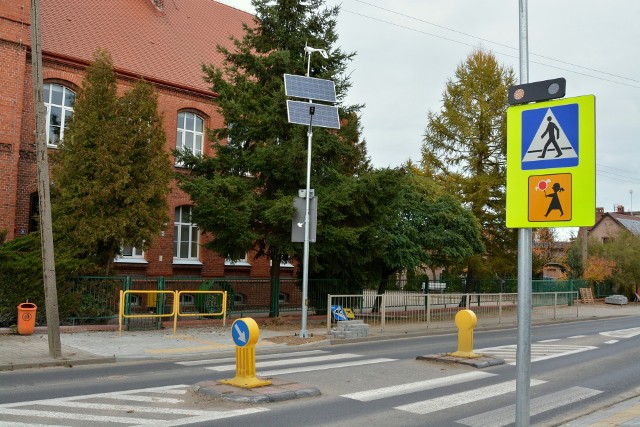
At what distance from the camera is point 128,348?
13750 mm

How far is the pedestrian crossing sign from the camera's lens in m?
4.05

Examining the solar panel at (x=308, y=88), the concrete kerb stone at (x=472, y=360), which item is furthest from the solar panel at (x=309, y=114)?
the concrete kerb stone at (x=472, y=360)

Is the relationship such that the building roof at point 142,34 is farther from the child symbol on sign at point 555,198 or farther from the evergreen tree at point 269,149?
the child symbol on sign at point 555,198

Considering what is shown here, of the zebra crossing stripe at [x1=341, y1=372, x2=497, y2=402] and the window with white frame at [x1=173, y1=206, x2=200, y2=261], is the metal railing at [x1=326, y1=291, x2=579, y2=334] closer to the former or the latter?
the zebra crossing stripe at [x1=341, y1=372, x2=497, y2=402]

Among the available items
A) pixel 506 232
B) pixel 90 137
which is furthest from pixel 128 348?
pixel 506 232

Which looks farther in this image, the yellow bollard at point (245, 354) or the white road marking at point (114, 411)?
the yellow bollard at point (245, 354)

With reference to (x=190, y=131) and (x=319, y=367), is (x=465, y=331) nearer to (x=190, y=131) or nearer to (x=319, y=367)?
(x=319, y=367)

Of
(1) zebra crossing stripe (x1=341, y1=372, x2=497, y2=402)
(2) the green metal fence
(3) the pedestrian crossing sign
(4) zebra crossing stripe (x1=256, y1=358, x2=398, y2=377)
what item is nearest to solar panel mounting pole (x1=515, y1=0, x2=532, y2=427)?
(3) the pedestrian crossing sign

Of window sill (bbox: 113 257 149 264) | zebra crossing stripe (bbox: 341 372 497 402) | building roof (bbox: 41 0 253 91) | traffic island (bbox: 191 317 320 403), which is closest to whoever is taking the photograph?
traffic island (bbox: 191 317 320 403)

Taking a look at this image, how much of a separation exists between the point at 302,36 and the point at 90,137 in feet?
26.1

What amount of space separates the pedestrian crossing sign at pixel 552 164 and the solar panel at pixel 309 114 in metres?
12.9

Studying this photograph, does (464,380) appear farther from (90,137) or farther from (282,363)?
(90,137)

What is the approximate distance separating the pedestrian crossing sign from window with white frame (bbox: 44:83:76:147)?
21577 millimetres

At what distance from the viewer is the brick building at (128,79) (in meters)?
21.2
